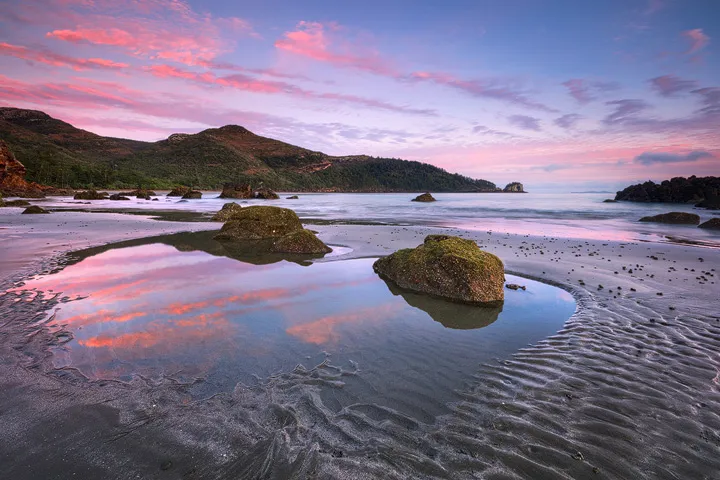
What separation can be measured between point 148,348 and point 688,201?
83.6 m

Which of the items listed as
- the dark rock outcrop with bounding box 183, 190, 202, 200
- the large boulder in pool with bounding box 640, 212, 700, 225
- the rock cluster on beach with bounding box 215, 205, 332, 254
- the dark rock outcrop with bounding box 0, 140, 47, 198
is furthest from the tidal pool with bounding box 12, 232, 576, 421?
the dark rock outcrop with bounding box 0, 140, 47, 198

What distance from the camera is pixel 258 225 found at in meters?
18.3

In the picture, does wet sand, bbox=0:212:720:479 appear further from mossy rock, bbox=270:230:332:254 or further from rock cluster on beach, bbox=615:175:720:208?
rock cluster on beach, bbox=615:175:720:208

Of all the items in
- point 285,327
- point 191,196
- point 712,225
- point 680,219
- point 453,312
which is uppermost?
point 680,219

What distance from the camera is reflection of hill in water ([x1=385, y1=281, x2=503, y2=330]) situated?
7172 millimetres

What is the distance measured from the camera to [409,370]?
5.13 metres

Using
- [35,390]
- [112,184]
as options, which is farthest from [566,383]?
[112,184]

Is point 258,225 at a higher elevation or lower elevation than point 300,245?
higher

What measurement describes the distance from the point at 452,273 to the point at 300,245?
7355 mm

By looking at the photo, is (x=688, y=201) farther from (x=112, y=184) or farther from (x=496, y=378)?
(x=112, y=184)

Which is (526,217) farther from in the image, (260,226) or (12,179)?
(12,179)

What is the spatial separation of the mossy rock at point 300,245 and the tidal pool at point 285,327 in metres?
3.11

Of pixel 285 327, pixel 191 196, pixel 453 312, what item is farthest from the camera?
pixel 191 196

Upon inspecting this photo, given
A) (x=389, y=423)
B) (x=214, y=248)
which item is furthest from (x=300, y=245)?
(x=389, y=423)
